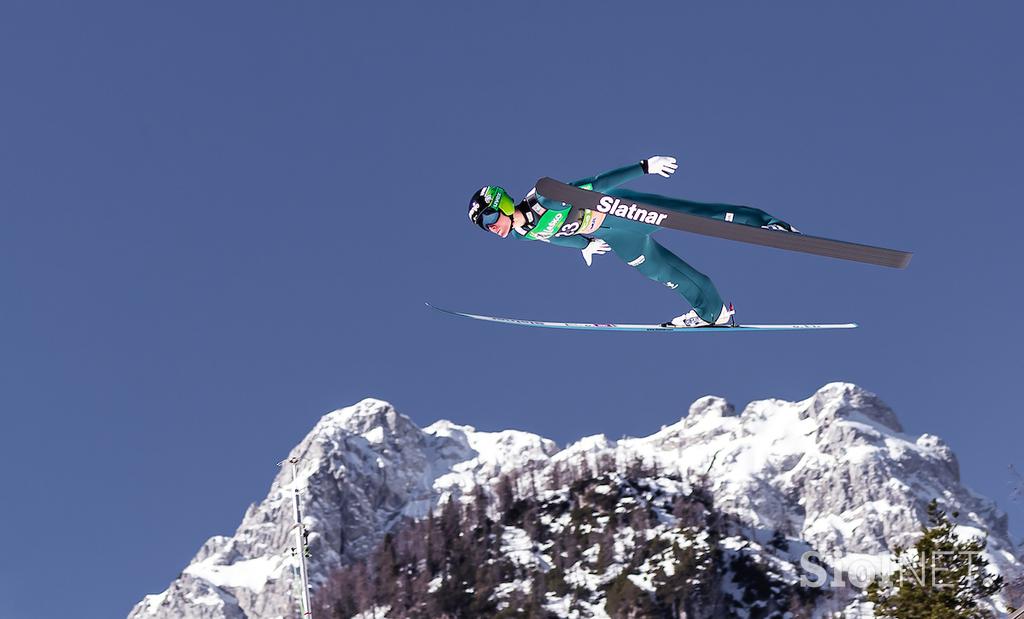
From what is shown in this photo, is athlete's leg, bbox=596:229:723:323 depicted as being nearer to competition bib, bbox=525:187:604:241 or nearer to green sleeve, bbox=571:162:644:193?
competition bib, bbox=525:187:604:241

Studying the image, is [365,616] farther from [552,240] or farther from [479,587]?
[552,240]

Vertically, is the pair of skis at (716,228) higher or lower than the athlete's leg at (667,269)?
lower

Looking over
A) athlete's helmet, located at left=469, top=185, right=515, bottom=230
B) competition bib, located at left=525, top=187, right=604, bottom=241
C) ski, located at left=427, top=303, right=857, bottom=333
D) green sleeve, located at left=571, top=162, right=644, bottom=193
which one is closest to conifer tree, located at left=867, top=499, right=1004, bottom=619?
ski, located at left=427, top=303, right=857, bottom=333

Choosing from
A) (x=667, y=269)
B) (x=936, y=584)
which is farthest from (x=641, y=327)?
(x=936, y=584)

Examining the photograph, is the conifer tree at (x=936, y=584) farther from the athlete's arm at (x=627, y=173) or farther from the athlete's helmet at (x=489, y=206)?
the athlete's helmet at (x=489, y=206)

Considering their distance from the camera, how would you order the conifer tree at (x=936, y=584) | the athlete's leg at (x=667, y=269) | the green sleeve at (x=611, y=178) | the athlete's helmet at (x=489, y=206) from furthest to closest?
the conifer tree at (x=936, y=584) < the athlete's leg at (x=667, y=269) < the athlete's helmet at (x=489, y=206) < the green sleeve at (x=611, y=178)

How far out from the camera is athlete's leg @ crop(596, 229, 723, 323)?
15773 mm

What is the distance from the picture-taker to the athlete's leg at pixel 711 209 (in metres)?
14.2

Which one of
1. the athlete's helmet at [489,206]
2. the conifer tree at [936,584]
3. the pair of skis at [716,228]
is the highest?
the conifer tree at [936,584]

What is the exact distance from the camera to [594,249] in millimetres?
16219

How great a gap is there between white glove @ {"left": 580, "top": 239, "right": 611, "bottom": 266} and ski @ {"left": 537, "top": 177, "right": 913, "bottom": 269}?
81.5 inches

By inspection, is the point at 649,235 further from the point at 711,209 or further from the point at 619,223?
the point at 711,209

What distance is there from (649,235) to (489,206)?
2685 mm

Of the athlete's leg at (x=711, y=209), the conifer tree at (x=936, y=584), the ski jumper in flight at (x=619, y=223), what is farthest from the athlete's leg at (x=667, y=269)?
the conifer tree at (x=936, y=584)
